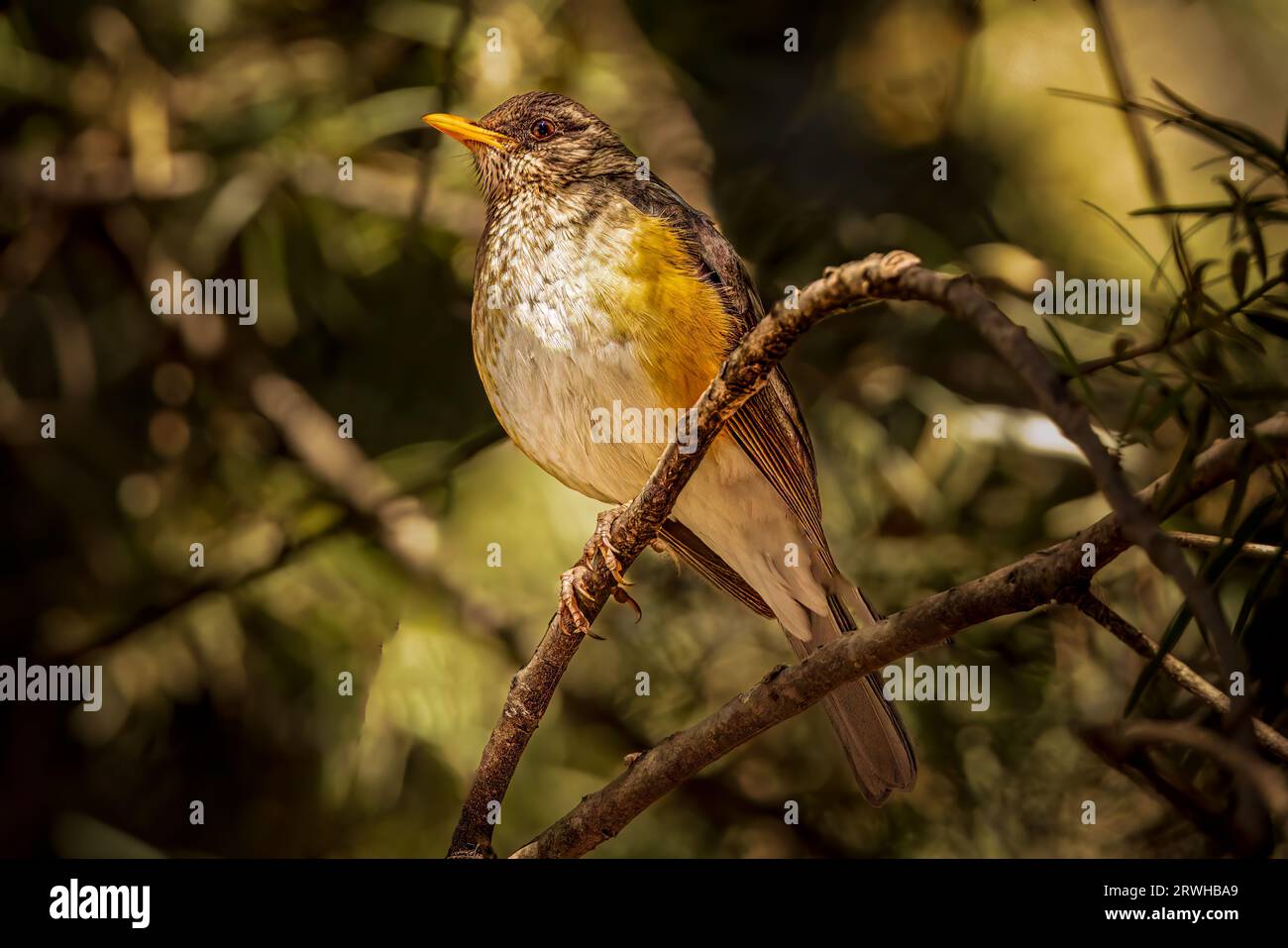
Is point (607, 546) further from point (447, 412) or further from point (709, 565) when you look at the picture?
point (447, 412)

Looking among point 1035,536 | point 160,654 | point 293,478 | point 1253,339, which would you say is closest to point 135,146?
point 293,478

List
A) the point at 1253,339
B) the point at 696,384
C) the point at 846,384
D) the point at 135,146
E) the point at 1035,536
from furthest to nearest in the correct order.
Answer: the point at 135,146
the point at 846,384
the point at 1035,536
the point at 696,384
the point at 1253,339

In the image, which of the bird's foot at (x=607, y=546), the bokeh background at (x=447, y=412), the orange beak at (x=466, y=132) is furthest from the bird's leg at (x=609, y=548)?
the bokeh background at (x=447, y=412)

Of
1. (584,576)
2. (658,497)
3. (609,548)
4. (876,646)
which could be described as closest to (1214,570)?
(876,646)

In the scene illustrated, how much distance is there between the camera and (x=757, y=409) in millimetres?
2854

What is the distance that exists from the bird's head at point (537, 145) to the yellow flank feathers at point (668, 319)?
35 cm

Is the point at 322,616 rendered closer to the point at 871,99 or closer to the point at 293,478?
the point at 293,478

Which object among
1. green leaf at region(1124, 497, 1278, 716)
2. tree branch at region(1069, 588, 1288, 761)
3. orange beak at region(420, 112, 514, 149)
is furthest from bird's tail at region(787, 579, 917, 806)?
orange beak at region(420, 112, 514, 149)

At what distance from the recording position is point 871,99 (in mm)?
4414

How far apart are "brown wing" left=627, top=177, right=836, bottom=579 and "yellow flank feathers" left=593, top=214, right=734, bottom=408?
0.25 ft

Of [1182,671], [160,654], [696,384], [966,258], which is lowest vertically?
[1182,671]

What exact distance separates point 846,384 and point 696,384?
1672 millimetres

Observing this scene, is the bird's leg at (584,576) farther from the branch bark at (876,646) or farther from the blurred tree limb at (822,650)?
the branch bark at (876,646)

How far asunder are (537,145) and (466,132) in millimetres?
168
